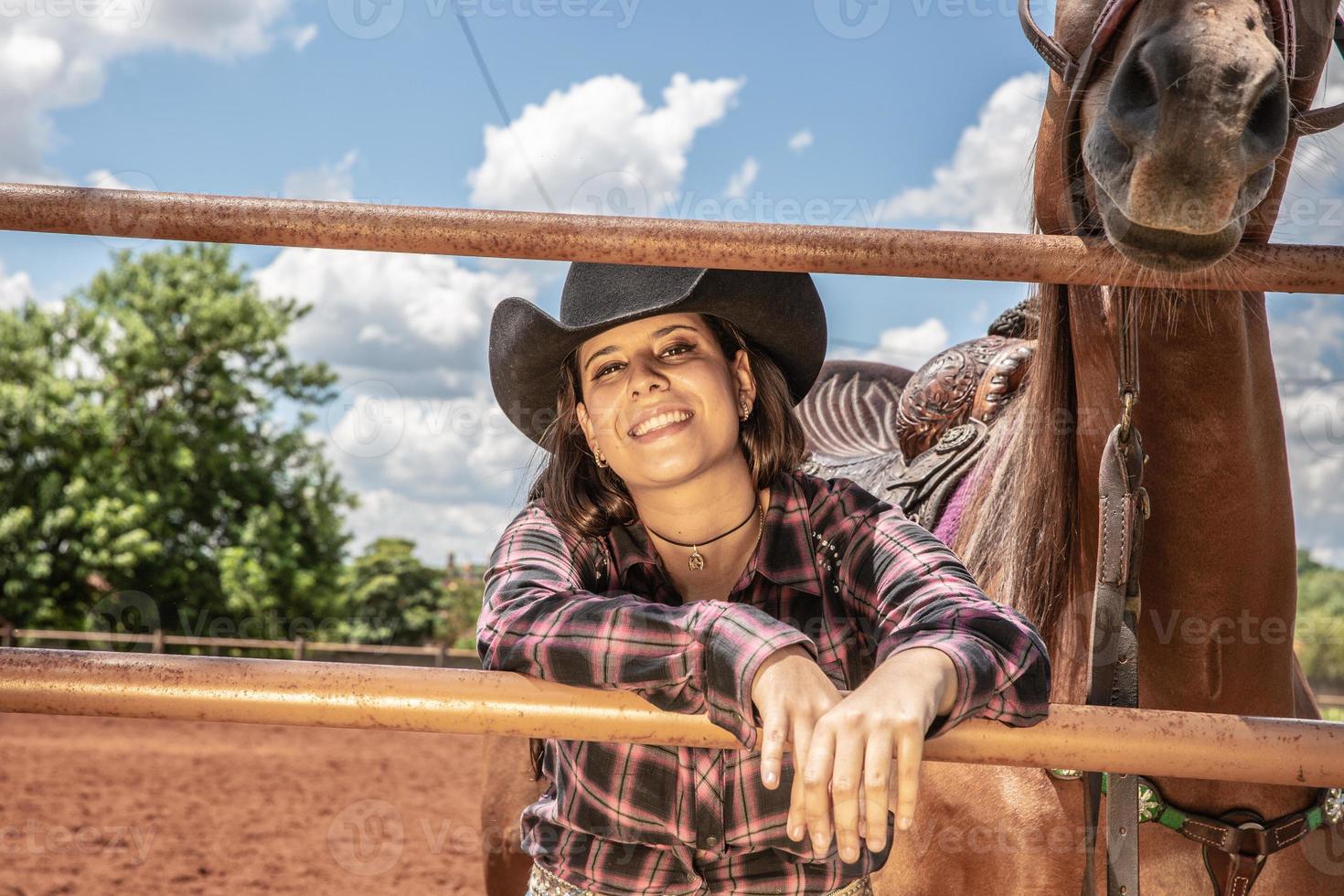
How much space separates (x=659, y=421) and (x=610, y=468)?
0.78 feet

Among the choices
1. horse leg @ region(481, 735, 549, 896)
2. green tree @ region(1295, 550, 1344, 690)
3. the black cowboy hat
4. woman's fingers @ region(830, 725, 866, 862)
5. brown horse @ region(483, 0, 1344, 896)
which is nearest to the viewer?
woman's fingers @ region(830, 725, 866, 862)

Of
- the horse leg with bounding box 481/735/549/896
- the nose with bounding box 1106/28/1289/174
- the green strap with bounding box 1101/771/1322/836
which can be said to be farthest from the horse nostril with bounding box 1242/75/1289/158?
the horse leg with bounding box 481/735/549/896

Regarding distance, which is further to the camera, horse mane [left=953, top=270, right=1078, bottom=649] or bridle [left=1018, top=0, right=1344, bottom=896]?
horse mane [left=953, top=270, right=1078, bottom=649]

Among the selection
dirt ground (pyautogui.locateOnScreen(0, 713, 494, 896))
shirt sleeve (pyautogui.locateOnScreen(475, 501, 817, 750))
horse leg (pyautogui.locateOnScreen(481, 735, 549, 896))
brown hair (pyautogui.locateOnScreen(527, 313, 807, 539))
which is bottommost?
dirt ground (pyautogui.locateOnScreen(0, 713, 494, 896))

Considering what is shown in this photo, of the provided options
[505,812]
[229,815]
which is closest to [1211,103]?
[505,812]

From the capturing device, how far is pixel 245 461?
72.5 feet

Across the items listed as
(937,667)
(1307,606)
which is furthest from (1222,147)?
(1307,606)

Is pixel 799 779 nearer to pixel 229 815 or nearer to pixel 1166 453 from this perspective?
pixel 1166 453

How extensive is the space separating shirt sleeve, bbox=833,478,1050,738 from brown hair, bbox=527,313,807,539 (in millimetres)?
148

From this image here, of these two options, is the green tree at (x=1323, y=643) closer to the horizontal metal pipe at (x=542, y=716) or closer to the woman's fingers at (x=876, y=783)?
the horizontal metal pipe at (x=542, y=716)

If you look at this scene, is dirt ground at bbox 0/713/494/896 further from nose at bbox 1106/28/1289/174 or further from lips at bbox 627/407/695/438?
nose at bbox 1106/28/1289/174

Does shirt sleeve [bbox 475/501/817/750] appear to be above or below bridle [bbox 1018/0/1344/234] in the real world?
below

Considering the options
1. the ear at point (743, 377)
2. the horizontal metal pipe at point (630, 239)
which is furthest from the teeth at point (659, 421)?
the horizontal metal pipe at point (630, 239)

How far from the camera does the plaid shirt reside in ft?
4.07
